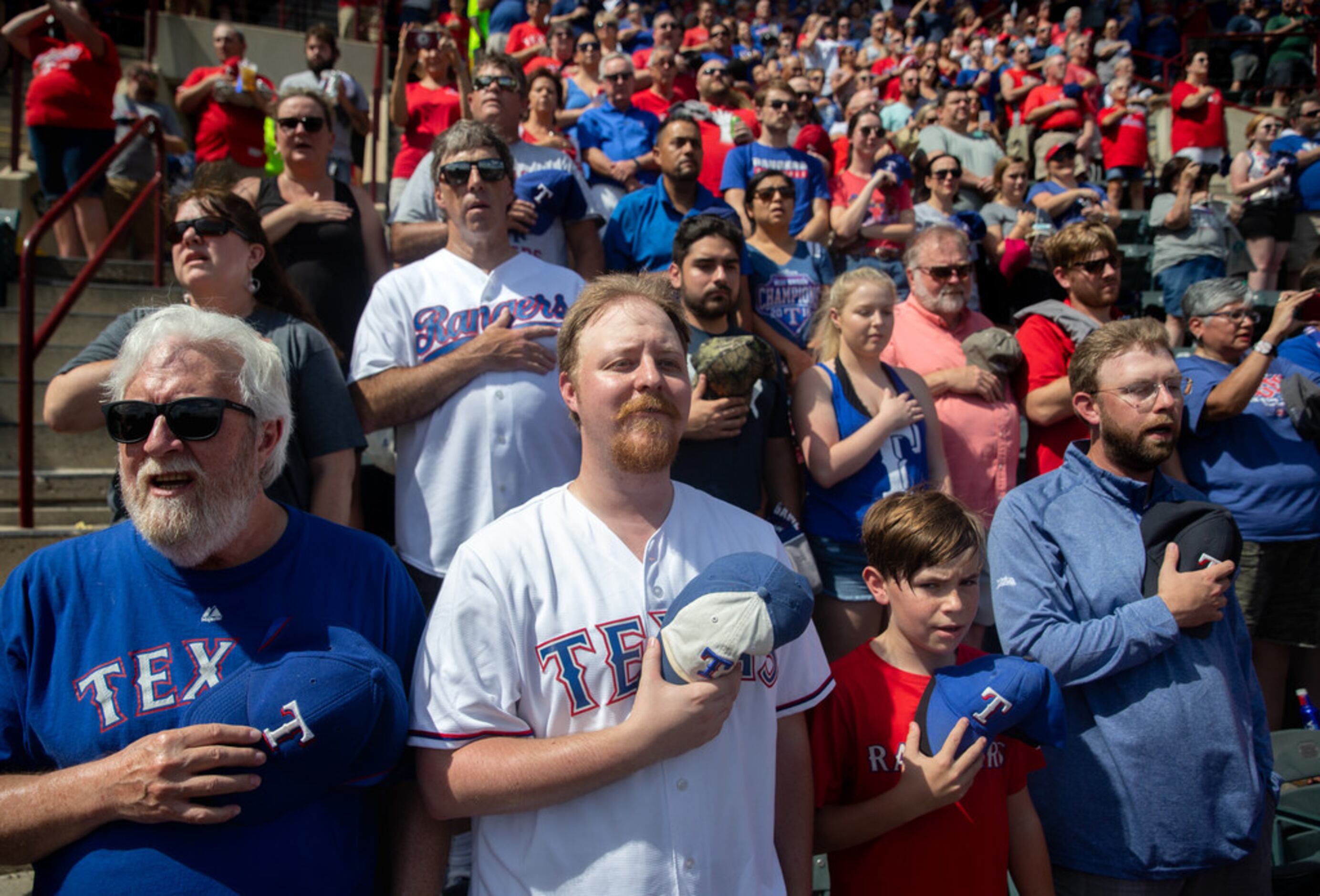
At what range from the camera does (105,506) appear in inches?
187

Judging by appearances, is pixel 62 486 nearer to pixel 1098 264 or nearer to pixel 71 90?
pixel 71 90

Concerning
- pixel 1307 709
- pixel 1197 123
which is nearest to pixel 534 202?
pixel 1307 709

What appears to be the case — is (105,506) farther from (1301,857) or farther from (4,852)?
(1301,857)

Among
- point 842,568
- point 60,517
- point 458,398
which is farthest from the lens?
point 60,517

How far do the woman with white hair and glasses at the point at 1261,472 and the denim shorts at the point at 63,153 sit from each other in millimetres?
7077

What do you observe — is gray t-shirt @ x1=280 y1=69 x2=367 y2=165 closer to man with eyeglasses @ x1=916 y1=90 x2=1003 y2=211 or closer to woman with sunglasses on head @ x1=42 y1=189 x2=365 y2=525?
woman with sunglasses on head @ x1=42 y1=189 x2=365 y2=525

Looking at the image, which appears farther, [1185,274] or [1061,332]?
[1185,274]

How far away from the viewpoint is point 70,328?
224 inches

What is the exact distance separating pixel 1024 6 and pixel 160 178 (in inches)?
671

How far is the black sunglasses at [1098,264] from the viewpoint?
13.7 ft

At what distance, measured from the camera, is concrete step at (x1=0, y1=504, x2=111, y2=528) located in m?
4.49

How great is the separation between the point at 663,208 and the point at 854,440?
179 cm

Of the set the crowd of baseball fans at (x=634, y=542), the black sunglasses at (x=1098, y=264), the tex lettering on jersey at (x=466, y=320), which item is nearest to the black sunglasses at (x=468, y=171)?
the crowd of baseball fans at (x=634, y=542)

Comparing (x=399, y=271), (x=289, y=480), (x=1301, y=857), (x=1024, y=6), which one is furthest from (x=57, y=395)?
(x=1024, y=6)
